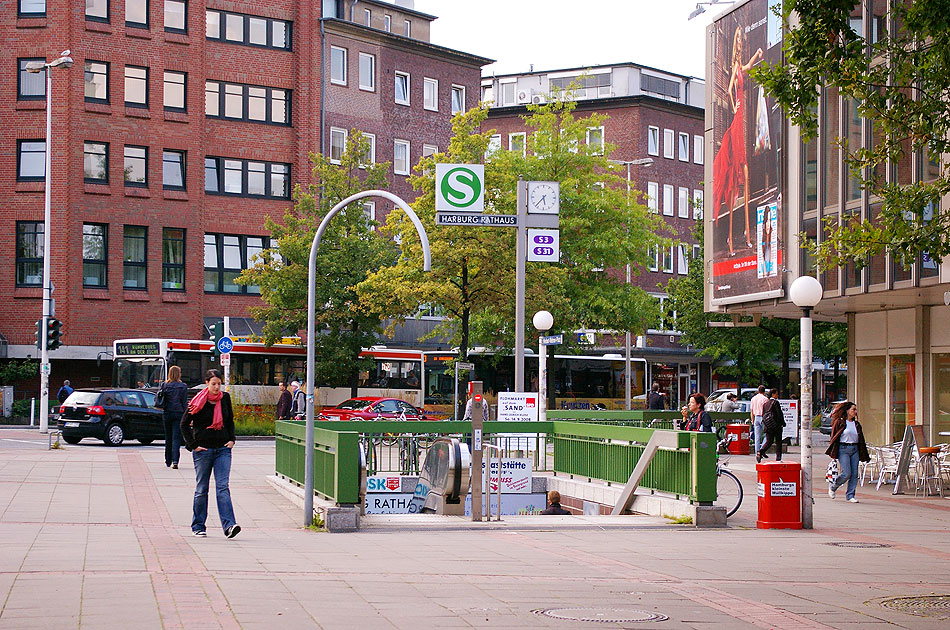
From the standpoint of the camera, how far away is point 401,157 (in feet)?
205

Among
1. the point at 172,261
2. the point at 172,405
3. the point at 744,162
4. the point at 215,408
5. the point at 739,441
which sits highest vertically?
the point at 744,162

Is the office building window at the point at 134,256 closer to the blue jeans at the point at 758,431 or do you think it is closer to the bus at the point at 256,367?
the bus at the point at 256,367

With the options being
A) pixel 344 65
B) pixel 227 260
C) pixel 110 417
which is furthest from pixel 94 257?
pixel 110 417

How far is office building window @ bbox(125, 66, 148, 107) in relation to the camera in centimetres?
5338

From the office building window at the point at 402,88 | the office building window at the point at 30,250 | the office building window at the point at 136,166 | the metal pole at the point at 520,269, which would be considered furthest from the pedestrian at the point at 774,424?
the office building window at the point at 402,88

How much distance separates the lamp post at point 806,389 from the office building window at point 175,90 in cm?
4175

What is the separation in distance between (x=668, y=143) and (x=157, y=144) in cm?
3304

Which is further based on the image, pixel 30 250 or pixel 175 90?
pixel 175 90

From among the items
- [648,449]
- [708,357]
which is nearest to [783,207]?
[648,449]

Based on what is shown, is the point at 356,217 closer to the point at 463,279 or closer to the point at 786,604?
the point at 463,279

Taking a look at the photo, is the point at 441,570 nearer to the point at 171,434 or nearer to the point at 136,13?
the point at 171,434

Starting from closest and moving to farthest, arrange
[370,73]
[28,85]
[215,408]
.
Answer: [215,408], [28,85], [370,73]

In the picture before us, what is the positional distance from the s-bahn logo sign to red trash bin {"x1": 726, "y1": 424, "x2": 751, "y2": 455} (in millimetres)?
16599

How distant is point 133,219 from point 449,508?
37.8 meters
